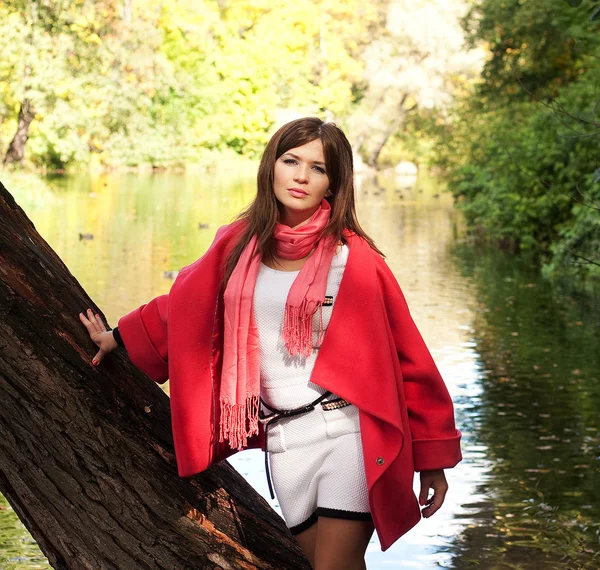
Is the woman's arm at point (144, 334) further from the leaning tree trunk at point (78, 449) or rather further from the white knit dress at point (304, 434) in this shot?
the white knit dress at point (304, 434)

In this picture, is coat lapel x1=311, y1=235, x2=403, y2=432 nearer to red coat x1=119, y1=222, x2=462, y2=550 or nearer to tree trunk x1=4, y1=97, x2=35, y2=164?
red coat x1=119, y1=222, x2=462, y2=550

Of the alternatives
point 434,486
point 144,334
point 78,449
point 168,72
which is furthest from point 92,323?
point 168,72

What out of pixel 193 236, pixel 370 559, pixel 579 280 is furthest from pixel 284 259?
pixel 193 236

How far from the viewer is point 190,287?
2.66m

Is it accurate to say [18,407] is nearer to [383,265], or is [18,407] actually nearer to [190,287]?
[190,287]

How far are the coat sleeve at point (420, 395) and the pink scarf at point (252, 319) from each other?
16 centimetres

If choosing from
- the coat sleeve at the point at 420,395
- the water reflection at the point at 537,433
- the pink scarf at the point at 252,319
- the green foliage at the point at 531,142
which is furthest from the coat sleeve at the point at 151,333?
the green foliage at the point at 531,142

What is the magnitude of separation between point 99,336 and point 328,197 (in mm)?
659

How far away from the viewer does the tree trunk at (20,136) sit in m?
27.3

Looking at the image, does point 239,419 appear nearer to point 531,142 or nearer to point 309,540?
point 309,540

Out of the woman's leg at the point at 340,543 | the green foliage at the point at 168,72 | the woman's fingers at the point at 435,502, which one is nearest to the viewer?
the woman's leg at the point at 340,543

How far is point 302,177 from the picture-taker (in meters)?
2.66

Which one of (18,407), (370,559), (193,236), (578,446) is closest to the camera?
(18,407)

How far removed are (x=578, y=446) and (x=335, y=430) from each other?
14.2ft
